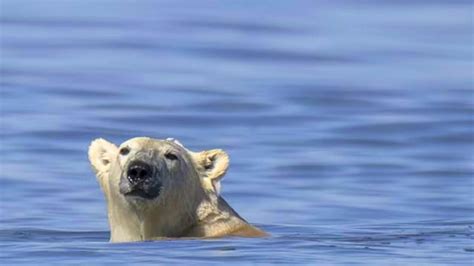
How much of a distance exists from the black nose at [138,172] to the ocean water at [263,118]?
49cm

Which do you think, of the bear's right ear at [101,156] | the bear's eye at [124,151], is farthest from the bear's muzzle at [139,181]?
the bear's right ear at [101,156]

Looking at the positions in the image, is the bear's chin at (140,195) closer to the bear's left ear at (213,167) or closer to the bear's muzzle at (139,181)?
the bear's muzzle at (139,181)

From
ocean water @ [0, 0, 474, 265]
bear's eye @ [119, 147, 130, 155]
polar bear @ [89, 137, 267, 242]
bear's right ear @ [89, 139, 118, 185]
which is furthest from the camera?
ocean water @ [0, 0, 474, 265]

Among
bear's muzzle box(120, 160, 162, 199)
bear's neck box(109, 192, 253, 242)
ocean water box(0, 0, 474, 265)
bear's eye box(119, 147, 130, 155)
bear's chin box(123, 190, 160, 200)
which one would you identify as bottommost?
bear's neck box(109, 192, 253, 242)

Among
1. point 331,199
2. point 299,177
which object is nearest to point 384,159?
point 299,177

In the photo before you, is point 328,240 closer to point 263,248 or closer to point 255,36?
point 263,248

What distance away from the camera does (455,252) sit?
16.3m

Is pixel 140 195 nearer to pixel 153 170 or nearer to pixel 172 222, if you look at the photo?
pixel 153 170

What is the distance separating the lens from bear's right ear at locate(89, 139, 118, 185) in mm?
17109

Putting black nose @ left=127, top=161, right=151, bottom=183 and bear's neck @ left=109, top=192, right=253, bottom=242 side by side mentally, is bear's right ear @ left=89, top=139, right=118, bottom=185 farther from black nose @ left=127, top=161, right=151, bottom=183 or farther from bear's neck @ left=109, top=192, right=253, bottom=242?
black nose @ left=127, top=161, right=151, bottom=183

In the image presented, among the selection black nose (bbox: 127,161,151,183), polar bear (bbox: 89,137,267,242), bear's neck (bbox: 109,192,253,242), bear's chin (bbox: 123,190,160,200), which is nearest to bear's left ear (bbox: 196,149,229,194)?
polar bear (bbox: 89,137,267,242)

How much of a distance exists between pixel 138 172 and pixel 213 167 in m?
0.96

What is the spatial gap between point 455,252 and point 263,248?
144 cm

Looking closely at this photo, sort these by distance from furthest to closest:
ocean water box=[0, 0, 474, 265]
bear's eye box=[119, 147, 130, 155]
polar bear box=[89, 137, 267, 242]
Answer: ocean water box=[0, 0, 474, 265] < bear's eye box=[119, 147, 130, 155] < polar bear box=[89, 137, 267, 242]
